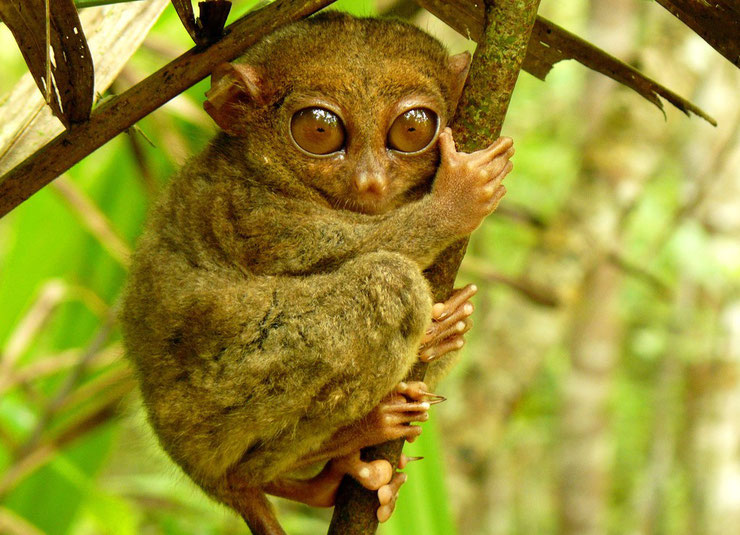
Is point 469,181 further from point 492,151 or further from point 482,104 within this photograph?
point 482,104

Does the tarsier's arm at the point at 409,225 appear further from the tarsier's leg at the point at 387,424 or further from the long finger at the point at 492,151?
the tarsier's leg at the point at 387,424

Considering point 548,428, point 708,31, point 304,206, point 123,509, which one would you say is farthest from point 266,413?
point 548,428

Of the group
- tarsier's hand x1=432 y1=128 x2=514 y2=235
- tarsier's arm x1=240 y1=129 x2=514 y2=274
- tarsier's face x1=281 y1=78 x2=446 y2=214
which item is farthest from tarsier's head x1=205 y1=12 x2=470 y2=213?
tarsier's hand x1=432 y1=128 x2=514 y2=235

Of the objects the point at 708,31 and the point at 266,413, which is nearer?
the point at 708,31

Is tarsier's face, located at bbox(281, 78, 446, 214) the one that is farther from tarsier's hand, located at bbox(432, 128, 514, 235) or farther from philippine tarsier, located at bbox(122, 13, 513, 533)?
tarsier's hand, located at bbox(432, 128, 514, 235)

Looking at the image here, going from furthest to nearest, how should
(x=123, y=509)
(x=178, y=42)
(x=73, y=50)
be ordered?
1. (x=178, y=42)
2. (x=123, y=509)
3. (x=73, y=50)

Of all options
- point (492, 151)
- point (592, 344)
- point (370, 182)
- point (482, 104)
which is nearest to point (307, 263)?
point (370, 182)

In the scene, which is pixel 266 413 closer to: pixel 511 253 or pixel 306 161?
pixel 306 161
